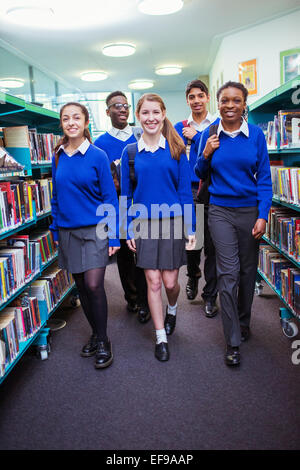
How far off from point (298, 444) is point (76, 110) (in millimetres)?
2046

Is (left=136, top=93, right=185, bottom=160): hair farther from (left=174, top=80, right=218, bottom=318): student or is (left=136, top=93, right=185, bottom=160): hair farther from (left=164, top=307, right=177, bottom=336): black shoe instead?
(left=164, top=307, right=177, bottom=336): black shoe

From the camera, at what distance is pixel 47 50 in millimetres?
7258

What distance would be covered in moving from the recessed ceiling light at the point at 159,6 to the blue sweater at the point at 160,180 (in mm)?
3064

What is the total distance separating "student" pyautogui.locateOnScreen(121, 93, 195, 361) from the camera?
229 centimetres

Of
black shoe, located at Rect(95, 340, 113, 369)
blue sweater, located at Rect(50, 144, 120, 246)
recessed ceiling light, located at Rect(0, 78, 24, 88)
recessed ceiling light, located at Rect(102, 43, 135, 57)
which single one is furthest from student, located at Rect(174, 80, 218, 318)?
recessed ceiling light, located at Rect(0, 78, 24, 88)

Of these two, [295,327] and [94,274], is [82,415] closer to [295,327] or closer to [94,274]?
[94,274]

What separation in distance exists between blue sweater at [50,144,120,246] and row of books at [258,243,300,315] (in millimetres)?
1240

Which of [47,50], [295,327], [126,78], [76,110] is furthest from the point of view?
[126,78]

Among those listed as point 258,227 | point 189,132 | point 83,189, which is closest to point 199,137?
point 189,132

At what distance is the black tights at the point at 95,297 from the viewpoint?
7.75 feet

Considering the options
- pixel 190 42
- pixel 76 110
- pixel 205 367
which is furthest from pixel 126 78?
pixel 205 367

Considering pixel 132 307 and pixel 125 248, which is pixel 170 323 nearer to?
pixel 132 307
